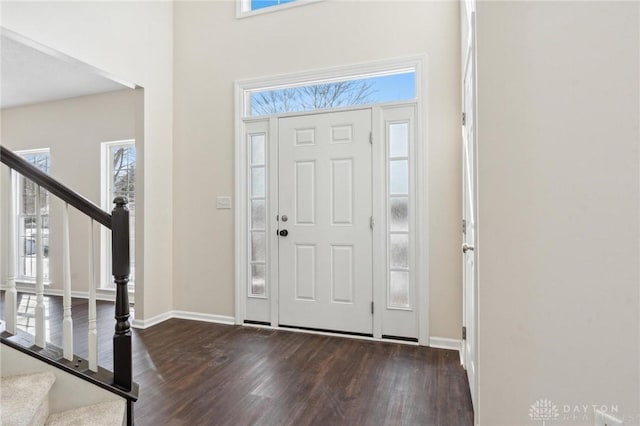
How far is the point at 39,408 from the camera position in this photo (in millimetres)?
1592

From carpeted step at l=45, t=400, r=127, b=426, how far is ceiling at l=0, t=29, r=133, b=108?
2.70 metres

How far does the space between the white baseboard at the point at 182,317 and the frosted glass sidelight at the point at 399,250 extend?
1.79 metres

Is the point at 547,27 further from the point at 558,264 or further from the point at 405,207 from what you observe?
the point at 405,207

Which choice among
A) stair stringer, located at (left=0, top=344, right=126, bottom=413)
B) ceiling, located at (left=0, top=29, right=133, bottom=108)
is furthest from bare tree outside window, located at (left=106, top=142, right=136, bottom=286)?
stair stringer, located at (left=0, top=344, right=126, bottom=413)

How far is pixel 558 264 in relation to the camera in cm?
133

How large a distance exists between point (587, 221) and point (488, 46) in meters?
0.81

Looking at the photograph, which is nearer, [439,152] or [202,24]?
[439,152]

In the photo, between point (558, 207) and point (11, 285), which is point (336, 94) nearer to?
point (558, 207)

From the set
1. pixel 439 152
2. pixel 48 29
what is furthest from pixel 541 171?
pixel 48 29

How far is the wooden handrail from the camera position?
5.24ft

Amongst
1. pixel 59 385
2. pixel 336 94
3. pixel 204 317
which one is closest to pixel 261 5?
pixel 336 94

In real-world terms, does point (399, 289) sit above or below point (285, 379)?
above

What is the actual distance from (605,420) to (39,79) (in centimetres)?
598

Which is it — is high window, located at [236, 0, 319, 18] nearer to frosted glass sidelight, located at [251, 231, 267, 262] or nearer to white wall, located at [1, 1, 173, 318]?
white wall, located at [1, 1, 173, 318]
